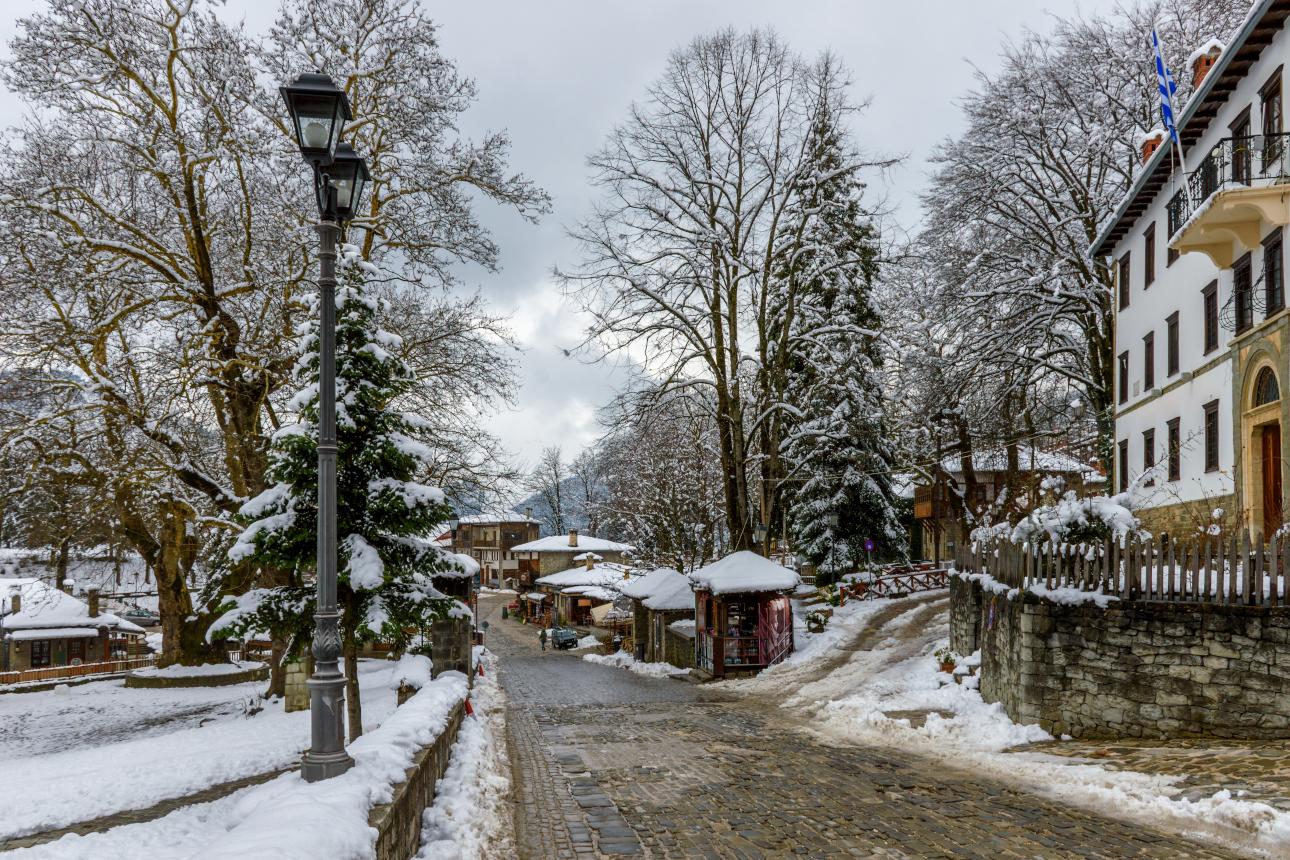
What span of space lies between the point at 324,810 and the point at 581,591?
4977 centimetres

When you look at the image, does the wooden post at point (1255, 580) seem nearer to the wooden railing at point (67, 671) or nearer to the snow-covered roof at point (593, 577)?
the wooden railing at point (67, 671)

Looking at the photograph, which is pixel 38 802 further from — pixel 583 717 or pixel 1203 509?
pixel 1203 509

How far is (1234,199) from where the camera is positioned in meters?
17.2

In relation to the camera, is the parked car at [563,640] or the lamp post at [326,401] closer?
the lamp post at [326,401]

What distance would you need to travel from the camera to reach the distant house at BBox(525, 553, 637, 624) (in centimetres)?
5469

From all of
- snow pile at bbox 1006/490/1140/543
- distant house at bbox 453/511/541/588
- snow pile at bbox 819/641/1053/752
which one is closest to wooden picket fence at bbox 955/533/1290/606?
snow pile at bbox 1006/490/1140/543

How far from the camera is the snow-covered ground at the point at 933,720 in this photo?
344 inches

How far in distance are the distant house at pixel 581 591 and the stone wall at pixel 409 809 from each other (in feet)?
136

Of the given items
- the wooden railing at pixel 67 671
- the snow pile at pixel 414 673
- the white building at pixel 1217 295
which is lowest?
the wooden railing at pixel 67 671

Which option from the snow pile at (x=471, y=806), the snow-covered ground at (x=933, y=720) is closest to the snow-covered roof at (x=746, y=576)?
the snow-covered ground at (x=933, y=720)

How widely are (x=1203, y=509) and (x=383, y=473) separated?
1775 cm

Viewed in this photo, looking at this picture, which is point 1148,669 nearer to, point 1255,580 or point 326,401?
point 1255,580

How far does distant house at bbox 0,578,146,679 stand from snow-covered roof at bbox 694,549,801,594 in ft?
105

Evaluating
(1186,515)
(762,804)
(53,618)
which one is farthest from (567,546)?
(762,804)
